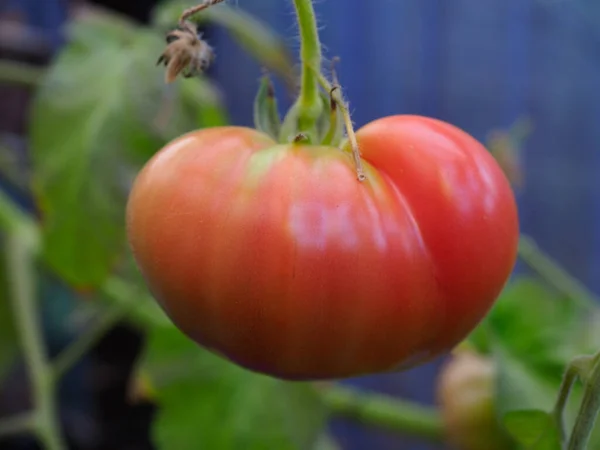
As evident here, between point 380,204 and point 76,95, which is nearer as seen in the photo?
point 380,204

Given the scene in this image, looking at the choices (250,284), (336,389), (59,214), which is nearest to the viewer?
(250,284)

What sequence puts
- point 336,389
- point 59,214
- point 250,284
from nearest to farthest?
point 250,284 → point 59,214 → point 336,389

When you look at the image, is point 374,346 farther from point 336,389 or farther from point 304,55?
point 336,389

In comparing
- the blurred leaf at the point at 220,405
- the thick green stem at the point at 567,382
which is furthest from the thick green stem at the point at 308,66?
the blurred leaf at the point at 220,405

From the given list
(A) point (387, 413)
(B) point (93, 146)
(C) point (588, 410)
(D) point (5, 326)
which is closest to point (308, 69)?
(C) point (588, 410)

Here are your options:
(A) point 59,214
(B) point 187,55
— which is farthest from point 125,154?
(B) point 187,55

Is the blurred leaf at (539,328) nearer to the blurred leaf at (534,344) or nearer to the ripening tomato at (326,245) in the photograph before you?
the blurred leaf at (534,344)

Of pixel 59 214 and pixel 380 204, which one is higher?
pixel 380 204

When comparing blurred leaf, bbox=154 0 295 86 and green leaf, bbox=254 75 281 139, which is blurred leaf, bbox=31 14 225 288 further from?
green leaf, bbox=254 75 281 139
